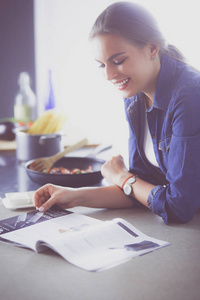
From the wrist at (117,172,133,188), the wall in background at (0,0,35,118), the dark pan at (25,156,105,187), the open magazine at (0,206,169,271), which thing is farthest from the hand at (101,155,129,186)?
the wall in background at (0,0,35,118)

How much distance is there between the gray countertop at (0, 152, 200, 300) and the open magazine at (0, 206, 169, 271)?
0.07 feet

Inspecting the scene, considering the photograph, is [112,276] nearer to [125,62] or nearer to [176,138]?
[176,138]

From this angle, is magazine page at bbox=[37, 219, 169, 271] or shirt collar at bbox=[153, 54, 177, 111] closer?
magazine page at bbox=[37, 219, 169, 271]

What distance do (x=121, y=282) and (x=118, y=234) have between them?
0.24 m

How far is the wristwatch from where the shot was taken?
4.47ft

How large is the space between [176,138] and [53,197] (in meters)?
0.44

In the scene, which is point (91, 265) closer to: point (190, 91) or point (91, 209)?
point (91, 209)

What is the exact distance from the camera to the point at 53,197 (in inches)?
51.4

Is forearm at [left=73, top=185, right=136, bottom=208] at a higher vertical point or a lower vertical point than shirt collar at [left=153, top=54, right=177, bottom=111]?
lower

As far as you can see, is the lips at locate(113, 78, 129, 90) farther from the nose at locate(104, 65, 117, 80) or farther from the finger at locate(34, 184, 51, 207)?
the finger at locate(34, 184, 51, 207)

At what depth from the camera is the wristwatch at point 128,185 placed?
1.36 m

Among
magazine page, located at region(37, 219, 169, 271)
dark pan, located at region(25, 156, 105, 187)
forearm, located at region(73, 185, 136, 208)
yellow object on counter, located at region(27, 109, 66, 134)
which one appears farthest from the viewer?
yellow object on counter, located at region(27, 109, 66, 134)

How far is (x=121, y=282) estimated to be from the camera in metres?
0.86

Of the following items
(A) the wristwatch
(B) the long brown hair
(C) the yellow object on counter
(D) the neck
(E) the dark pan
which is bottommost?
(E) the dark pan
